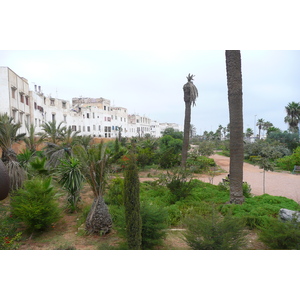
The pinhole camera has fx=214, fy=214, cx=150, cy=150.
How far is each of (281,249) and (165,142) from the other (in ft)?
71.4

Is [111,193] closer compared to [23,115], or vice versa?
[111,193]

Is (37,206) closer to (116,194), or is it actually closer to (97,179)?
(97,179)

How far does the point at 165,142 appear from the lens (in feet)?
84.6

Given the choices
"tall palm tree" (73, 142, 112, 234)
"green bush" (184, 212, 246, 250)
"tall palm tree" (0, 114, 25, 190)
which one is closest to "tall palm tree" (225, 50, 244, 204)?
"green bush" (184, 212, 246, 250)

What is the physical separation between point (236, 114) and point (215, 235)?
5109mm

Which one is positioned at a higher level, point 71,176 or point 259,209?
point 71,176

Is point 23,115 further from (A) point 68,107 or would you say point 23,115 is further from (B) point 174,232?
(B) point 174,232

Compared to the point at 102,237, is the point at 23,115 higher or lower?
higher

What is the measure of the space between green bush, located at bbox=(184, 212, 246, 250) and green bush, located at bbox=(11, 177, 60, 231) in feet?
12.1

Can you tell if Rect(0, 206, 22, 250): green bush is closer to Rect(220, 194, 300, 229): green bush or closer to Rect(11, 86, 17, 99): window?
Rect(220, 194, 300, 229): green bush

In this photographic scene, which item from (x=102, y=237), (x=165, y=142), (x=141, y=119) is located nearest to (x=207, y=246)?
(x=102, y=237)

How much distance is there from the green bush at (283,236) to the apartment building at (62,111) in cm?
1264

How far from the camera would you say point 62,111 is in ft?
105

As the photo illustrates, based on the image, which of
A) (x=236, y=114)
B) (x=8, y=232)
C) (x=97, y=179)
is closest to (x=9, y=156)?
(x=8, y=232)
